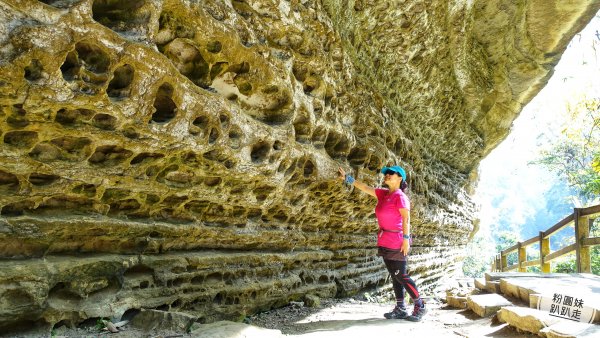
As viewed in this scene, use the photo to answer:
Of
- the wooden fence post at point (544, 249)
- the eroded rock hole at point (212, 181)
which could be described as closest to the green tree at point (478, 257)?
the wooden fence post at point (544, 249)

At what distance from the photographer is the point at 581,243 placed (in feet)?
21.2

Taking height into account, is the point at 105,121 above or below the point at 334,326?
above

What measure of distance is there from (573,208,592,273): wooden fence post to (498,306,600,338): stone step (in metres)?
3.84

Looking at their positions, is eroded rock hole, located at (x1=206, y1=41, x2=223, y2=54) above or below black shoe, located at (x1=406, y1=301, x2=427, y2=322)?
above

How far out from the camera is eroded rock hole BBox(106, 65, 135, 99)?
2734mm

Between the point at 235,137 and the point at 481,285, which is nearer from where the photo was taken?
the point at 235,137

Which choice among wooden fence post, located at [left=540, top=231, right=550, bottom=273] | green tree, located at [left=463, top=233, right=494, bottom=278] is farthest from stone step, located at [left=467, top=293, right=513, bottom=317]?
green tree, located at [left=463, top=233, right=494, bottom=278]

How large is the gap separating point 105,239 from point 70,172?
2.20 ft

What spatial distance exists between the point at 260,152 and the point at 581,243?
5.55 meters

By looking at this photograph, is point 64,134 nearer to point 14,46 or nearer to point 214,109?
point 14,46

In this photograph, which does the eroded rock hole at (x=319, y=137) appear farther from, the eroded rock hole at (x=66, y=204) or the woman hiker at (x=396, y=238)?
the eroded rock hole at (x=66, y=204)

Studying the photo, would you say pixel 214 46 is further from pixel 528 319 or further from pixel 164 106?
pixel 528 319

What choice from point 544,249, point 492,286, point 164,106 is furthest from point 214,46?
point 544,249

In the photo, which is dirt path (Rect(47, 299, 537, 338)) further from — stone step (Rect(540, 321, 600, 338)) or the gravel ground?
stone step (Rect(540, 321, 600, 338))
